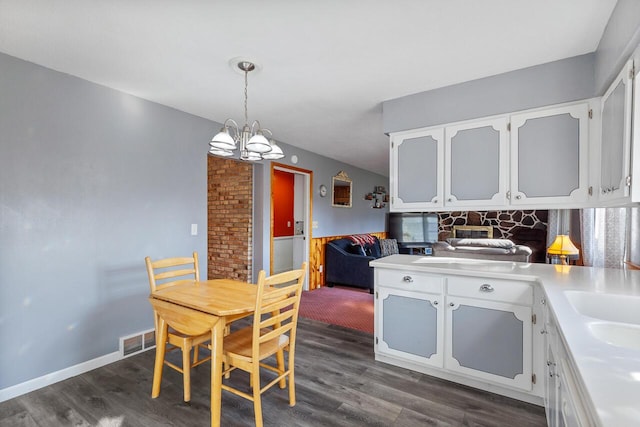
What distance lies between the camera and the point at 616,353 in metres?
0.85

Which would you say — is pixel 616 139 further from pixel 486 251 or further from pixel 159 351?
pixel 159 351

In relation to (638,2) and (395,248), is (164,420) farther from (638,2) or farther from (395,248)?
(395,248)

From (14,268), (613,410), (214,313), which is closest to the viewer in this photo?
(613,410)

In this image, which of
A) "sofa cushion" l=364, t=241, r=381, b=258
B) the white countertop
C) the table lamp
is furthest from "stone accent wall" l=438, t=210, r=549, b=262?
the white countertop

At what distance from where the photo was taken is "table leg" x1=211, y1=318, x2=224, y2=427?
1635 millimetres

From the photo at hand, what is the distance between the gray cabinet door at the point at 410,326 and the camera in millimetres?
2236

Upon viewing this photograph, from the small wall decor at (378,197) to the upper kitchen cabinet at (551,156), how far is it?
4621mm

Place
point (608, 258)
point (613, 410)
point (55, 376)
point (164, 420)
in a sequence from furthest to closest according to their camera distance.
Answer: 1. point (608, 258)
2. point (55, 376)
3. point (164, 420)
4. point (613, 410)

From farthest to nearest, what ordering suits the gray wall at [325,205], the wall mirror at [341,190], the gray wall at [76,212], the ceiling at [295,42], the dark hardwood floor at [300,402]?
the wall mirror at [341,190]
the gray wall at [325,205]
the gray wall at [76,212]
the dark hardwood floor at [300,402]
the ceiling at [295,42]

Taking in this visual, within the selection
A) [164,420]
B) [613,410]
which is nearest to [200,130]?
[164,420]

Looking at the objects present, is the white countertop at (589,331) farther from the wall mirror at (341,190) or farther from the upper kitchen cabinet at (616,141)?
the wall mirror at (341,190)

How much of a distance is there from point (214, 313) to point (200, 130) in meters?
2.25

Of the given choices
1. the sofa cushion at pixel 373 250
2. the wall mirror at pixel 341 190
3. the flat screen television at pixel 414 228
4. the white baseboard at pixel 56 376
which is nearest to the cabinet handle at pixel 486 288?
the white baseboard at pixel 56 376

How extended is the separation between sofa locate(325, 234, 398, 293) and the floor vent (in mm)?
3058
